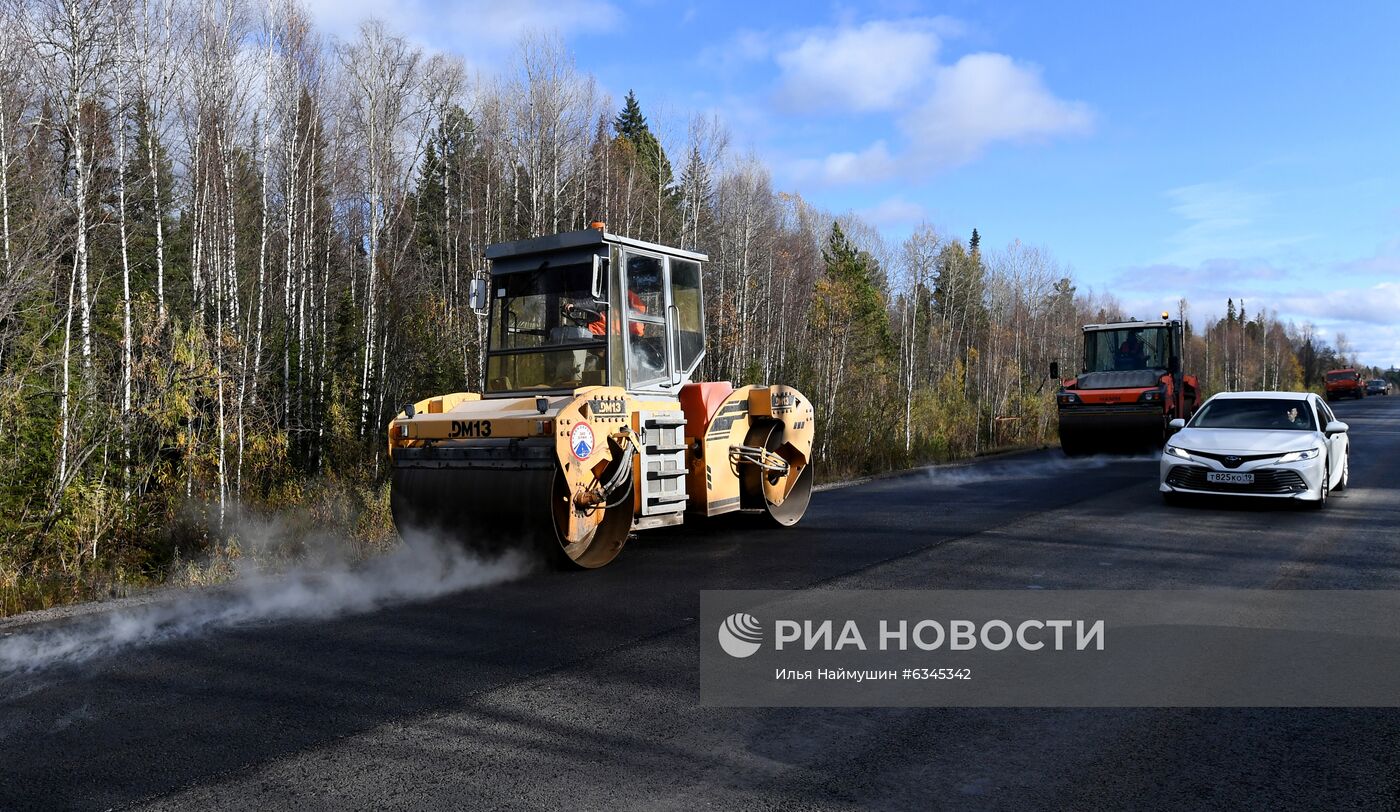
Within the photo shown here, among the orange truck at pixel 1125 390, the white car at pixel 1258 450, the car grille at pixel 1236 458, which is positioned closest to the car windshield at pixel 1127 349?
the orange truck at pixel 1125 390

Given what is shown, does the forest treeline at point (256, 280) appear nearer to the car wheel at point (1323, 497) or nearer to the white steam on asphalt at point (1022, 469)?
the white steam on asphalt at point (1022, 469)

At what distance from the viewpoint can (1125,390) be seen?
20094 millimetres

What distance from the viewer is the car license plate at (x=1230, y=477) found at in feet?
37.4

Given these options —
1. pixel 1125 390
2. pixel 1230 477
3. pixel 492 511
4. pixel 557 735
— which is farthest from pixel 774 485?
pixel 1125 390

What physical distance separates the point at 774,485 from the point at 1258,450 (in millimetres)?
6081

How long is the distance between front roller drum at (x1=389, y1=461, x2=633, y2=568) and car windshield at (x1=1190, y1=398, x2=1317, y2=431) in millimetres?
9013

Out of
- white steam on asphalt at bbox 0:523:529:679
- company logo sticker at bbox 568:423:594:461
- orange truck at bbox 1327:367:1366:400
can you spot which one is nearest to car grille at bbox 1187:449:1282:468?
company logo sticker at bbox 568:423:594:461

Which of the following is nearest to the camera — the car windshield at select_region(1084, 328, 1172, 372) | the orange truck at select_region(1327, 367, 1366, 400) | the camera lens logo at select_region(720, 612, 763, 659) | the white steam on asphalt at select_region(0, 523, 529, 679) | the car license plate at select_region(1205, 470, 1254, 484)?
the camera lens logo at select_region(720, 612, 763, 659)

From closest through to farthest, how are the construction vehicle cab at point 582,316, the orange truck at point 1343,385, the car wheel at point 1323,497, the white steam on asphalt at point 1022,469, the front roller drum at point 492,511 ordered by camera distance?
the front roller drum at point 492,511, the construction vehicle cab at point 582,316, the car wheel at point 1323,497, the white steam on asphalt at point 1022,469, the orange truck at point 1343,385

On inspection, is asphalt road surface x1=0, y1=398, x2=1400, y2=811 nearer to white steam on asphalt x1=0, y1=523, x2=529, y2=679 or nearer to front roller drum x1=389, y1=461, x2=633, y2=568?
white steam on asphalt x1=0, y1=523, x2=529, y2=679

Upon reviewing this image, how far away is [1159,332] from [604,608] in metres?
20.0

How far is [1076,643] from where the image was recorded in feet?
18.9

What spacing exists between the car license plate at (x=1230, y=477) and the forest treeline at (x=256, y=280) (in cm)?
808

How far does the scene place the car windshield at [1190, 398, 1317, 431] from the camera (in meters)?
12.3
